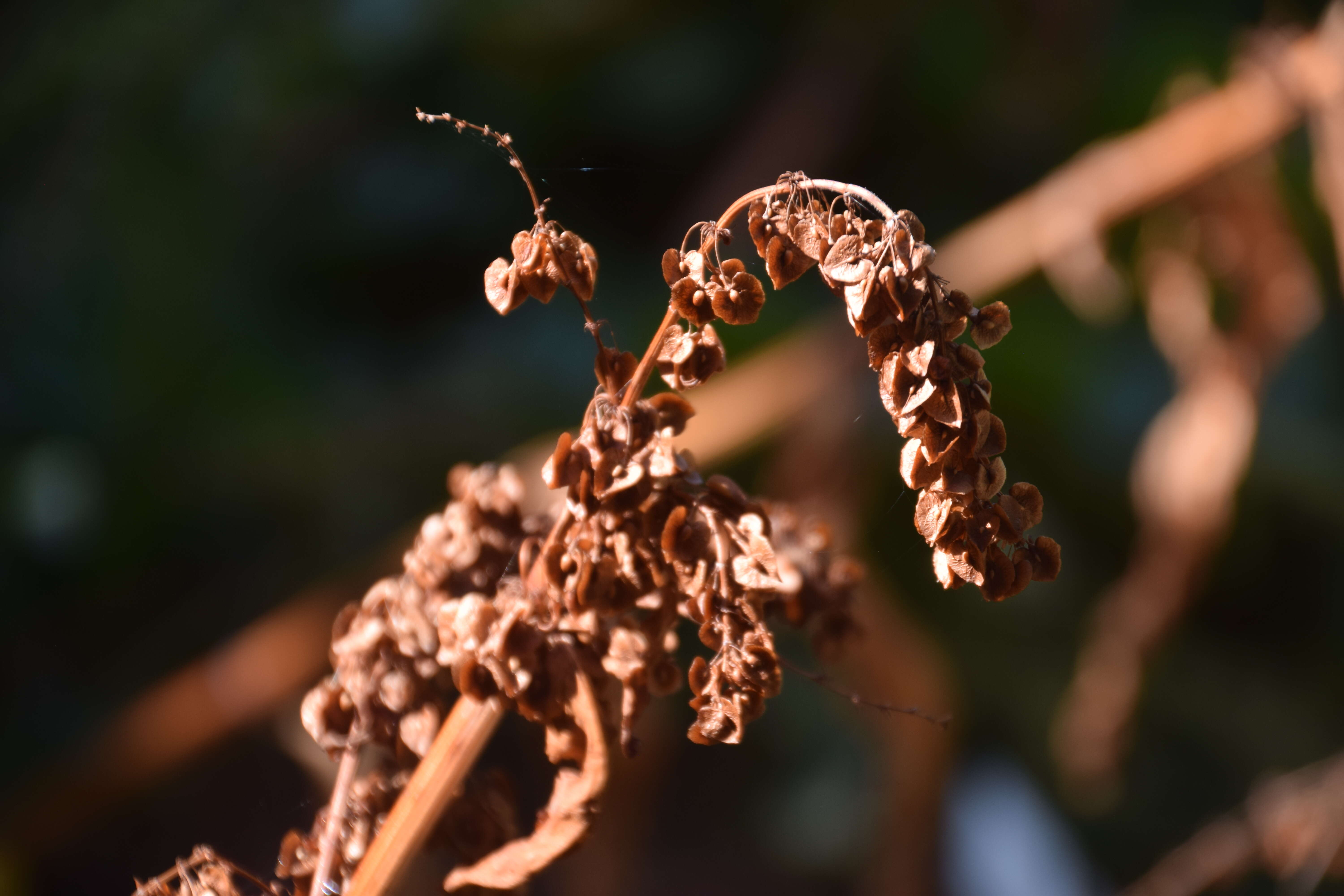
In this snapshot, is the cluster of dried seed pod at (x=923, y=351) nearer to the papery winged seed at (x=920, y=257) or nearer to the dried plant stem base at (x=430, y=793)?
the papery winged seed at (x=920, y=257)

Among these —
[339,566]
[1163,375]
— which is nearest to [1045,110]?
[1163,375]

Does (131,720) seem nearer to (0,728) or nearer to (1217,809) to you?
(0,728)

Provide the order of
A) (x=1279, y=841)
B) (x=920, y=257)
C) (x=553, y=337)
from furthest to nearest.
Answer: (x=553, y=337)
(x=1279, y=841)
(x=920, y=257)

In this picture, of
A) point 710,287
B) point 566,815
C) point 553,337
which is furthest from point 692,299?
point 553,337

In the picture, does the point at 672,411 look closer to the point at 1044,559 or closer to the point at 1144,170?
the point at 1044,559

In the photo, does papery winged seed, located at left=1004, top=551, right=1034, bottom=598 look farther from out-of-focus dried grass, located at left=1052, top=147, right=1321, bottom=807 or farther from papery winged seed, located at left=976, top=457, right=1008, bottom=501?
out-of-focus dried grass, located at left=1052, top=147, right=1321, bottom=807

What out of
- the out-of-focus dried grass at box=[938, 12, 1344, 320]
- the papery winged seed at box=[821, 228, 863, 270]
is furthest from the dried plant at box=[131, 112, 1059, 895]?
the out-of-focus dried grass at box=[938, 12, 1344, 320]
